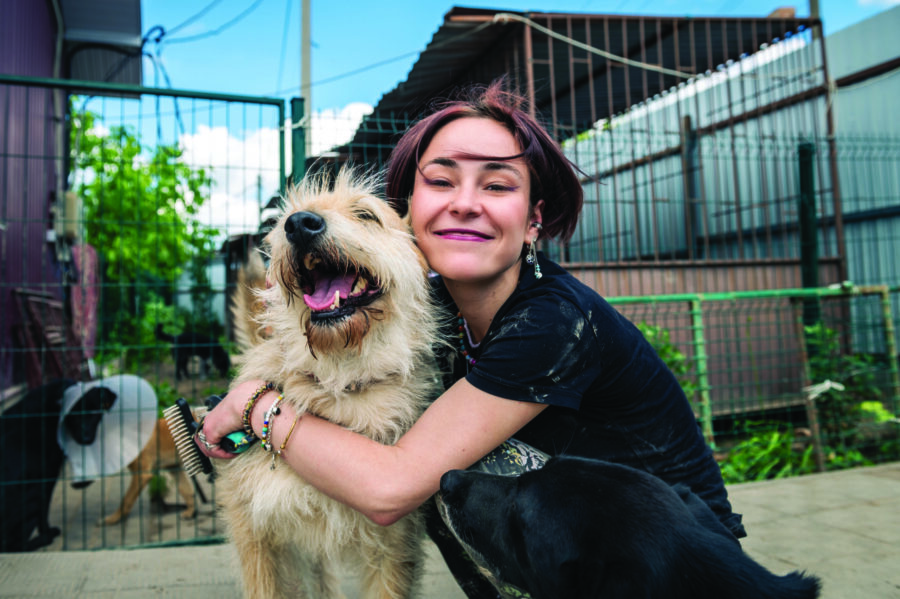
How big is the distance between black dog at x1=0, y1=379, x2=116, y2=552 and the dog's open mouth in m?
2.38

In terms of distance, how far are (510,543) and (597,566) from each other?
0.25 meters

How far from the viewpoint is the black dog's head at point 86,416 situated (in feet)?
10.8

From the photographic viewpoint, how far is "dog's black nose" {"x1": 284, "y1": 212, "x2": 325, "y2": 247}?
4.95 feet

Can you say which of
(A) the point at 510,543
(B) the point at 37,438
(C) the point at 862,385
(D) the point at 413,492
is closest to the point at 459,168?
(D) the point at 413,492

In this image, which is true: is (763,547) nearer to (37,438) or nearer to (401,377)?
(401,377)

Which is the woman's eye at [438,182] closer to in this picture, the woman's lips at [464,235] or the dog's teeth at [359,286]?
the woman's lips at [464,235]

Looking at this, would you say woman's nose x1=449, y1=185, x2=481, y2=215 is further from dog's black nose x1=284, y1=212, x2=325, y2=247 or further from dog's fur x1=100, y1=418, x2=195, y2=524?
dog's fur x1=100, y1=418, x2=195, y2=524

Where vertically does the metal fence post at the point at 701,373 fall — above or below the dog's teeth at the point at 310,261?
below

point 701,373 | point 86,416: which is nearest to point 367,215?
point 86,416

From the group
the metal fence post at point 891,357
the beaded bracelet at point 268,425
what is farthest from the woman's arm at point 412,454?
the metal fence post at point 891,357

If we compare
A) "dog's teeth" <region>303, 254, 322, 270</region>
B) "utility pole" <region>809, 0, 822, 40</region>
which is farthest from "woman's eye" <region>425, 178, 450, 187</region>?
"utility pole" <region>809, 0, 822, 40</region>

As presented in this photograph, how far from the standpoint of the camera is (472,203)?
1.69m

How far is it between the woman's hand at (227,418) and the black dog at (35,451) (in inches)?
76.0

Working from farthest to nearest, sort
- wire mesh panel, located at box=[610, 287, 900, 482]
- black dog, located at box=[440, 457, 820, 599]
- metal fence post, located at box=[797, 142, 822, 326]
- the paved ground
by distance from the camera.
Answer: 1. metal fence post, located at box=[797, 142, 822, 326]
2. wire mesh panel, located at box=[610, 287, 900, 482]
3. the paved ground
4. black dog, located at box=[440, 457, 820, 599]
